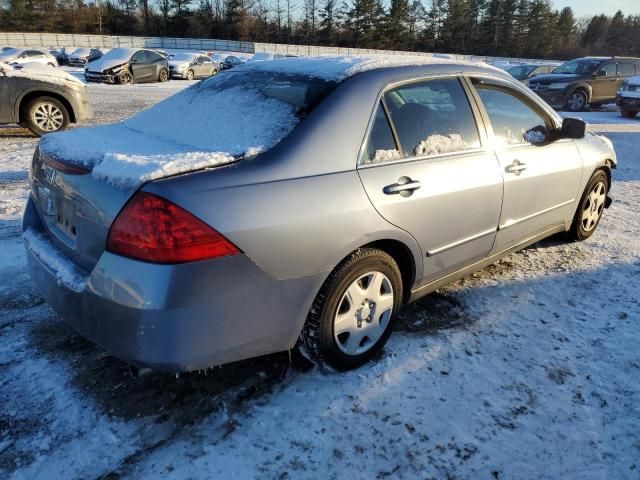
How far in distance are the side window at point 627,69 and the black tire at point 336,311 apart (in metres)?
18.3

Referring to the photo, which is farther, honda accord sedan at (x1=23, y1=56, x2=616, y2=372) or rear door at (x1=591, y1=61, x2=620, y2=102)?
rear door at (x1=591, y1=61, x2=620, y2=102)

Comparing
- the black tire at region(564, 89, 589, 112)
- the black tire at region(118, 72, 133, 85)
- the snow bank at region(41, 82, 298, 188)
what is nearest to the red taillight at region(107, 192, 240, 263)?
the snow bank at region(41, 82, 298, 188)

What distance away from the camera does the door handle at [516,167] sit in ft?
10.7

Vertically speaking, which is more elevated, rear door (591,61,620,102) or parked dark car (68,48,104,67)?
parked dark car (68,48,104,67)

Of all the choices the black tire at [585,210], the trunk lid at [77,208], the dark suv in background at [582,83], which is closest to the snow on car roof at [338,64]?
the trunk lid at [77,208]

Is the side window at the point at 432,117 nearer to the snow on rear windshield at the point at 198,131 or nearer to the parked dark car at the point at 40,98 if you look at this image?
the snow on rear windshield at the point at 198,131

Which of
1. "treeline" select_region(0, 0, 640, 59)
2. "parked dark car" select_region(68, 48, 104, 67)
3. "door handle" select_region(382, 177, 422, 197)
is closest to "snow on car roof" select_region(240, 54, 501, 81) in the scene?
"door handle" select_region(382, 177, 422, 197)

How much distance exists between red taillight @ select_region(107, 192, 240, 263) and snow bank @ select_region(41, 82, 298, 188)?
12cm

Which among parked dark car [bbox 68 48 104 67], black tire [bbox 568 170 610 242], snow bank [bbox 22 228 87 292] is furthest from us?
parked dark car [bbox 68 48 104 67]

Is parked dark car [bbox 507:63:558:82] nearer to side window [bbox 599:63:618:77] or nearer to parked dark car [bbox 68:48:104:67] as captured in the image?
side window [bbox 599:63:618:77]

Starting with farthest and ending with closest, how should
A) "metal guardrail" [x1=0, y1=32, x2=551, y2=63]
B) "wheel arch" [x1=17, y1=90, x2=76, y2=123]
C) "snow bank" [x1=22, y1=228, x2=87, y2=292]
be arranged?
"metal guardrail" [x1=0, y1=32, x2=551, y2=63]
"wheel arch" [x1=17, y1=90, x2=76, y2=123]
"snow bank" [x1=22, y1=228, x2=87, y2=292]

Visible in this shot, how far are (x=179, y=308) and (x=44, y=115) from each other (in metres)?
8.33

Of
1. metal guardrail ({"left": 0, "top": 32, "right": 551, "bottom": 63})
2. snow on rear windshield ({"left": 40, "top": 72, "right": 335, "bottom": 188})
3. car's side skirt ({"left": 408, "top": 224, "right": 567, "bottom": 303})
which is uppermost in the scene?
metal guardrail ({"left": 0, "top": 32, "right": 551, "bottom": 63})

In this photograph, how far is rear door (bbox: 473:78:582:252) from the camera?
331cm
